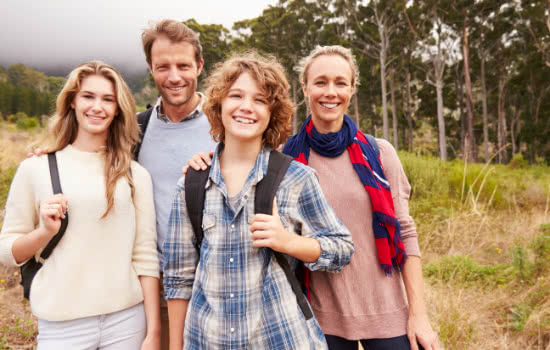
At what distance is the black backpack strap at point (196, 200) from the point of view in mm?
1280

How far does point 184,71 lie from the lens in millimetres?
1864

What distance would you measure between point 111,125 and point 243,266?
40.2 inches

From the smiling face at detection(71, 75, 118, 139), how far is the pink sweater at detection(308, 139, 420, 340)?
0.98m

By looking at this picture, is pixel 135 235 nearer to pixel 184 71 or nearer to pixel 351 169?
pixel 184 71

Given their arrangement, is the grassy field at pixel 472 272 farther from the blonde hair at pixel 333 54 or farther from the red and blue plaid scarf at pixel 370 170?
the blonde hair at pixel 333 54

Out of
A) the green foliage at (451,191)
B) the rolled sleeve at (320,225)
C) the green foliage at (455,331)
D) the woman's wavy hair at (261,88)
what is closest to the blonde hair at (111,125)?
the woman's wavy hair at (261,88)

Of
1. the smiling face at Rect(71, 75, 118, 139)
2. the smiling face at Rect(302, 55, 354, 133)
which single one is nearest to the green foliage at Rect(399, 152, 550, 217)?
the smiling face at Rect(302, 55, 354, 133)

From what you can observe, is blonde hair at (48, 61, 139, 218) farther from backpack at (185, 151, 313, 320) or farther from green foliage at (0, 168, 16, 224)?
green foliage at (0, 168, 16, 224)

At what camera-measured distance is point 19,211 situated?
56.1 inches

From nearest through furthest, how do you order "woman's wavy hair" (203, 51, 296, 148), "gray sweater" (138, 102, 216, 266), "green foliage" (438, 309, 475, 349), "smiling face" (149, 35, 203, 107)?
"woman's wavy hair" (203, 51, 296, 148) → "gray sweater" (138, 102, 216, 266) → "smiling face" (149, 35, 203, 107) → "green foliage" (438, 309, 475, 349)

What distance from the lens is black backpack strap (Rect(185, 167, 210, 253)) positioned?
128 centimetres

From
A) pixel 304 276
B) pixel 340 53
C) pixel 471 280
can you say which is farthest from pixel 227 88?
pixel 471 280

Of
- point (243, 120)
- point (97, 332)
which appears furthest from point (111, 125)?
point (97, 332)

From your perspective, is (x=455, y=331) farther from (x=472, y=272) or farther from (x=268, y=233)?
(x=268, y=233)
